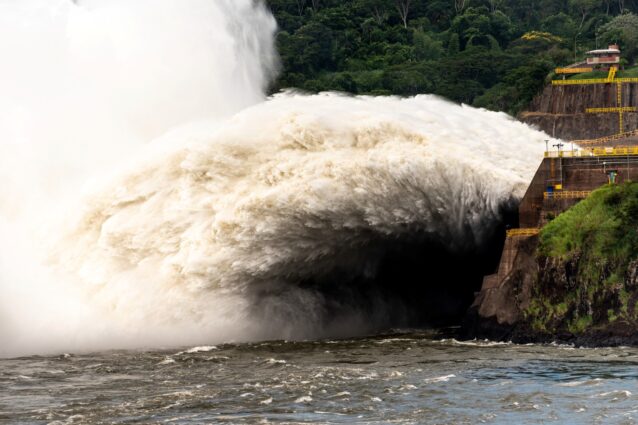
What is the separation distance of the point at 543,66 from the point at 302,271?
96946mm

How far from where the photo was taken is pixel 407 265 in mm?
74750

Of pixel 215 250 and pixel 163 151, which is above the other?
pixel 163 151

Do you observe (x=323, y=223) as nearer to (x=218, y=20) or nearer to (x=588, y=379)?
(x=588, y=379)

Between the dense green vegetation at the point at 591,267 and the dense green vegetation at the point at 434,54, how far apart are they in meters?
91.4

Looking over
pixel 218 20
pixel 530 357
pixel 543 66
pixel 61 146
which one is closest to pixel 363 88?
pixel 543 66

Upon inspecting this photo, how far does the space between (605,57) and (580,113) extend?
51.9 ft

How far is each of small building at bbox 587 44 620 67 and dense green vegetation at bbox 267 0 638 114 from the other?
4.97 meters

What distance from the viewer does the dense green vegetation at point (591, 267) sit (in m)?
61.5

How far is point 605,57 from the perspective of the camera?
159m

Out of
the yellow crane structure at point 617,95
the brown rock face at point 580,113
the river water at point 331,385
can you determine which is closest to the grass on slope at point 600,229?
the river water at point 331,385

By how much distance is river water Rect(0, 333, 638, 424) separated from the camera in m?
46.2

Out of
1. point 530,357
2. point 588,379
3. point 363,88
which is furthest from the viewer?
point 363,88

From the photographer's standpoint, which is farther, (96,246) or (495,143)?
(495,143)

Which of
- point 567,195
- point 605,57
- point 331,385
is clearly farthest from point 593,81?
point 331,385
